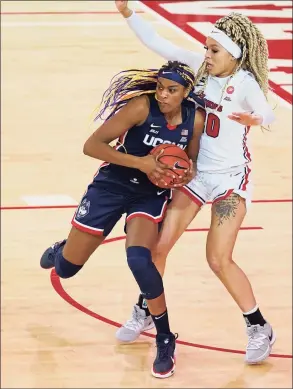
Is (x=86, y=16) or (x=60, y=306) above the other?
(x=60, y=306)

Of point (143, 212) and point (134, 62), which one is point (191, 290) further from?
point (134, 62)

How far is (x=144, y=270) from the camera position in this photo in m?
5.45

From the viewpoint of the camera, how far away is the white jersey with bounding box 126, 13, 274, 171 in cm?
509

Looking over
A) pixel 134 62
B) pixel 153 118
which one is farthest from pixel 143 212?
pixel 134 62

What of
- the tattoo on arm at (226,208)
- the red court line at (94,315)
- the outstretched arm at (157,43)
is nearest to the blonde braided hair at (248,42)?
the outstretched arm at (157,43)

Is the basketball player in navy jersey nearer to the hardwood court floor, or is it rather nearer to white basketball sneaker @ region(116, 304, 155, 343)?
white basketball sneaker @ region(116, 304, 155, 343)

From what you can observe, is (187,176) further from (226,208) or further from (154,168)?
(226,208)

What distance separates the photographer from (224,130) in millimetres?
5285

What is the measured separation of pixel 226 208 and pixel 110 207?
1.84 ft

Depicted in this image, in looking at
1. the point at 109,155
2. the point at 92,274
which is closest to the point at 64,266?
the point at 109,155

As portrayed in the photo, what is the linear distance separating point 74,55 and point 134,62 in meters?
1.07

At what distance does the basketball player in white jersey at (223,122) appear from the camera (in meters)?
4.96

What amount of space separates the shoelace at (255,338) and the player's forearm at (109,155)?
175 centimetres

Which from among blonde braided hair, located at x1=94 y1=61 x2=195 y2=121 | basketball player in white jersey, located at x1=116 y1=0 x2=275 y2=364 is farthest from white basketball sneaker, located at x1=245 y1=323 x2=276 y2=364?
blonde braided hair, located at x1=94 y1=61 x2=195 y2=121
